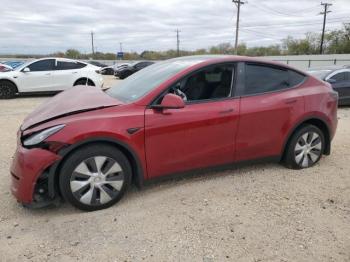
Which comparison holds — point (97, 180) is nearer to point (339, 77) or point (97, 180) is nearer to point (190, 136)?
point (190, 136)

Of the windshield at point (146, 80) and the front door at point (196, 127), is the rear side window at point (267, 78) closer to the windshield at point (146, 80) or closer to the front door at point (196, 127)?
the front door at point (196, 127)

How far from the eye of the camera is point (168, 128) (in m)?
3.48

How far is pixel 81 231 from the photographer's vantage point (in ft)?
9.96

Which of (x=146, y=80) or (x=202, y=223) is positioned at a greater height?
(x=146, y=80)

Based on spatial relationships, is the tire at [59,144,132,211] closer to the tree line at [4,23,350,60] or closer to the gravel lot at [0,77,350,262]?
the gravel lot at [0,77,350,262]

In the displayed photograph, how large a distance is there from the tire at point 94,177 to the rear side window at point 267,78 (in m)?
1.77

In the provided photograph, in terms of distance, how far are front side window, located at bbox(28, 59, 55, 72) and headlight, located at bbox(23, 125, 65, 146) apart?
9.56m

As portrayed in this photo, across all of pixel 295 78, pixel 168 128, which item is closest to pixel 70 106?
pixel 168 128

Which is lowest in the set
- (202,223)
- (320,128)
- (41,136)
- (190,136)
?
(202,223)

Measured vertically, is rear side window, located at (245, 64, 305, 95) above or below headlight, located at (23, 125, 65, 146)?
above

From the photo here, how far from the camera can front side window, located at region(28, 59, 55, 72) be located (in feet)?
38.4

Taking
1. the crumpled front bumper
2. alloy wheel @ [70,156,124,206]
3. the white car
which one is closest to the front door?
alloy wheel @ [70,156,124,206]

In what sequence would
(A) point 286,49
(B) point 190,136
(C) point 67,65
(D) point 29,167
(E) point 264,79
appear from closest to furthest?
(D) point 29,167
(B) point 190,136
(E) point 264,79
(C) point 67,65
(A) point 286,49

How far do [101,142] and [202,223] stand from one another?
1267 millimetres
